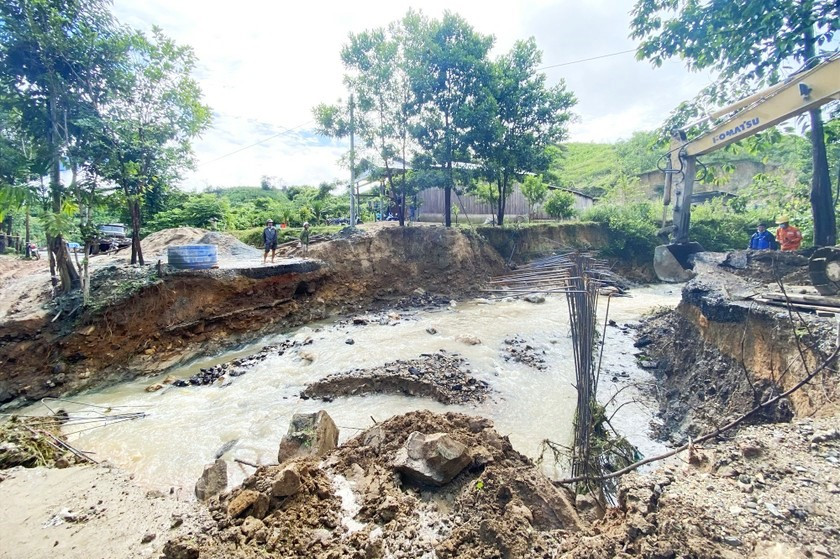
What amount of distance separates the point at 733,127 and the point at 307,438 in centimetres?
1254

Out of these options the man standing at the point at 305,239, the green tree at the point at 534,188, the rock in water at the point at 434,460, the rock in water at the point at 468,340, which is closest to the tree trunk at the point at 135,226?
the man standing at the point at 305,239

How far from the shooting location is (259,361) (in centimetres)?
938

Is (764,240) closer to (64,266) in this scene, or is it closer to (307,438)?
(307,438)

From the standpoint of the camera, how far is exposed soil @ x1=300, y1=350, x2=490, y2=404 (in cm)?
703

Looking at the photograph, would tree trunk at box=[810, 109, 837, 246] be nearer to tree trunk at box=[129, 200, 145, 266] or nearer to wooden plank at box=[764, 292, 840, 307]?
wooden plank at box=[764, 292, 840, 307]

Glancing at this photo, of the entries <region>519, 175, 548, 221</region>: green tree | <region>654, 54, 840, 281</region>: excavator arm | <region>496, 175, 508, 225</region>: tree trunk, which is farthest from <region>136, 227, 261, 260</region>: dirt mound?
<region>654, 54, 840, 281</region>: excavator arm

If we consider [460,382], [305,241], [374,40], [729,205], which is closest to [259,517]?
[460,382]

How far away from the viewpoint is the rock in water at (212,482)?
4004 mm

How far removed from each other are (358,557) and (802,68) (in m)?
13.0

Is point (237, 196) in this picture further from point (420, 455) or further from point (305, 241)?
point (420, 455)

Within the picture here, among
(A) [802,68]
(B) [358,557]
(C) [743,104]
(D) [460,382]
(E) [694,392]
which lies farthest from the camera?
(C) [743,104]

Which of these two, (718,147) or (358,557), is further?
(718,147)

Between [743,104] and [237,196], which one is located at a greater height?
[237,196]

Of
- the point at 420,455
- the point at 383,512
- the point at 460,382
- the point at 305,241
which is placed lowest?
the point at 460,382
